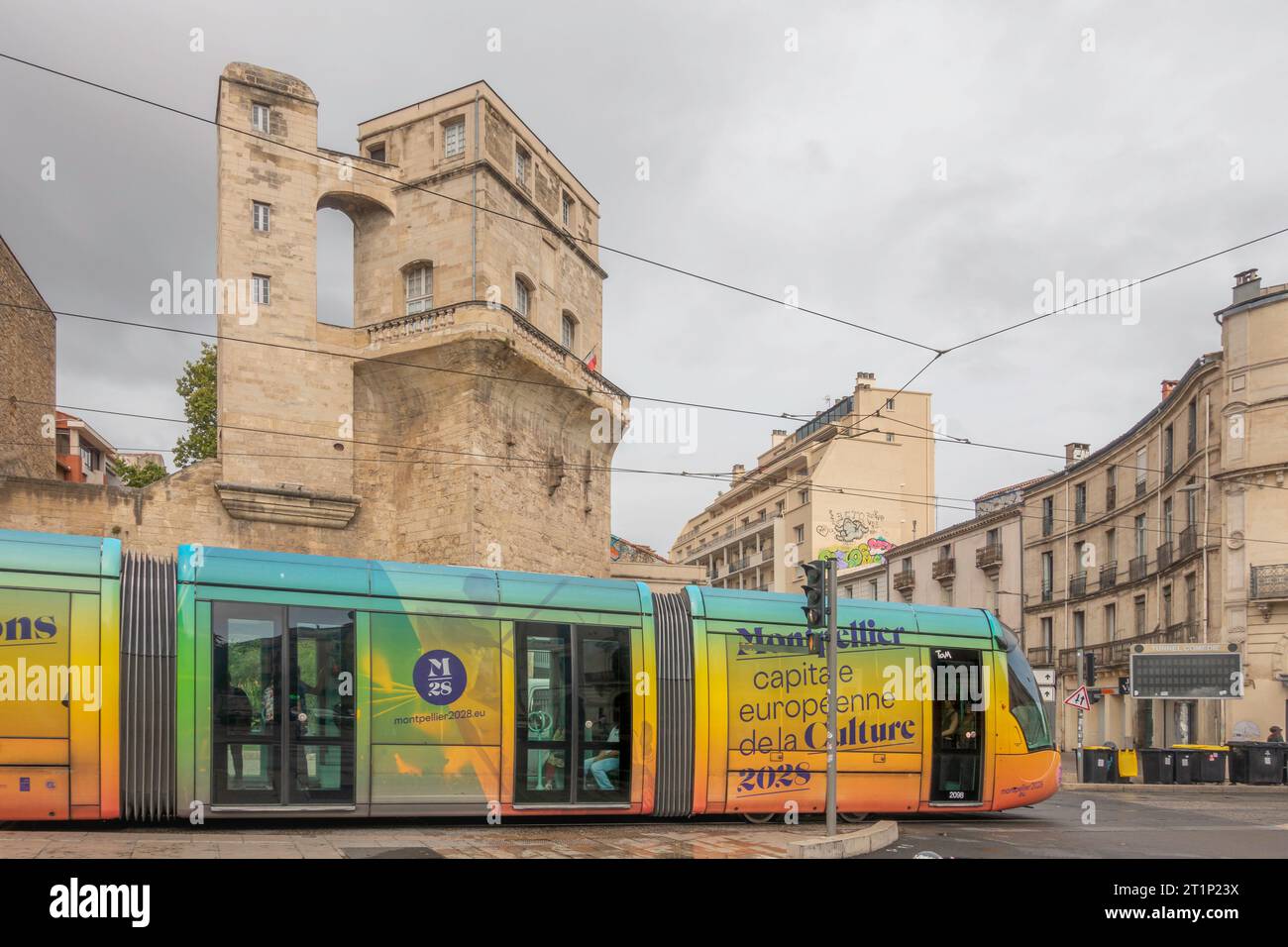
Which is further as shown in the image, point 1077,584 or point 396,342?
point 1077,584

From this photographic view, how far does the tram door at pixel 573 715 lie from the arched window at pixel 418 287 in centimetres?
1765

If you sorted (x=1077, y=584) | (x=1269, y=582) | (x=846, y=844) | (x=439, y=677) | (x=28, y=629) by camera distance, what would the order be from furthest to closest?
(x=1077, y=584) → (x=1269, y=582) → (x=439, y=677) → (x=846, y=844) → (x=28, y=629)

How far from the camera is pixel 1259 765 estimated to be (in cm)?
2562

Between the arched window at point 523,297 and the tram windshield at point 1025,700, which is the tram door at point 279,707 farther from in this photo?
the arched window at point 523,297

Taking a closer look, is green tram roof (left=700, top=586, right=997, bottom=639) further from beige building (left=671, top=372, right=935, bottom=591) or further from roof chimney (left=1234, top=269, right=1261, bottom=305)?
beige building (left=671, top=372, right=935, bottom=591)

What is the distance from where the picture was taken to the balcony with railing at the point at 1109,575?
41000 millimetres

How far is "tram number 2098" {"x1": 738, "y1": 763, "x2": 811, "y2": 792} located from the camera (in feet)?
45.6

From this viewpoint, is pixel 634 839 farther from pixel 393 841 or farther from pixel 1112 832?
pixel 1112 832

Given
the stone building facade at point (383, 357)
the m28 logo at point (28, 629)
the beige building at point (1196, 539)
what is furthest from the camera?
the beige building at point (1196, 539)

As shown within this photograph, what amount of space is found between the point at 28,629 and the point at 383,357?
59.2 feet

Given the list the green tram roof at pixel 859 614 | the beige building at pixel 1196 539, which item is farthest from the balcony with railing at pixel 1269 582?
the green tram roof at pixel 859 614

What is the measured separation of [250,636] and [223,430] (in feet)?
51.8

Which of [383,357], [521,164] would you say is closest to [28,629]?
[383,357]
